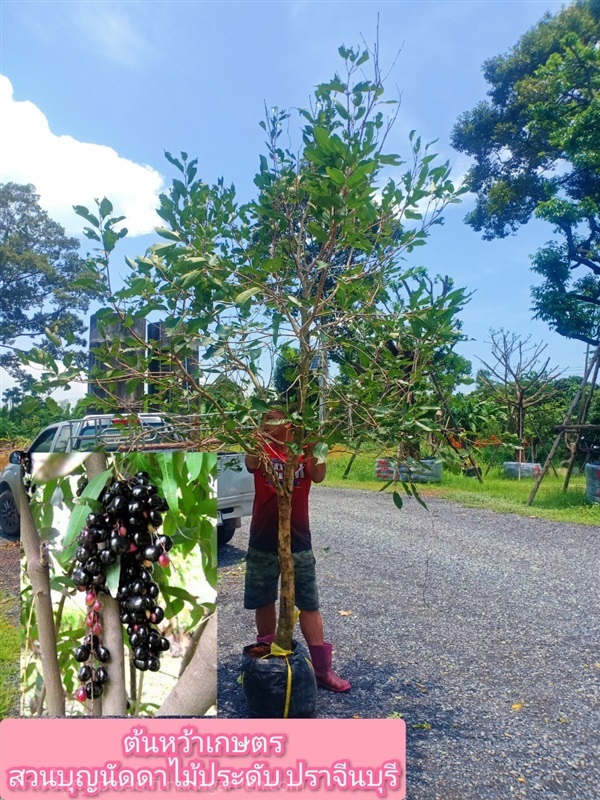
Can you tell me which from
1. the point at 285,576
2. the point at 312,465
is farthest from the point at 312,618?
the point at 312,465

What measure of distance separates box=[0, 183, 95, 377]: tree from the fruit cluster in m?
1.74

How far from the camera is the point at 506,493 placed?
6766mm

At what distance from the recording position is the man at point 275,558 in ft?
8.04

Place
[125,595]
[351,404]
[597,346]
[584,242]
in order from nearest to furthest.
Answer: [125,595] → [351,404] → [597,346] → [584,242]

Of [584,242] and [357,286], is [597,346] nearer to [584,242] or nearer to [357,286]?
[584,242]

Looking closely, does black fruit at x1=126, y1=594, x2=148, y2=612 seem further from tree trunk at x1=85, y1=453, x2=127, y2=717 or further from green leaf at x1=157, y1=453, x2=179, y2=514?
green leaf at x1=157, y1=453, x2=179, y2=514

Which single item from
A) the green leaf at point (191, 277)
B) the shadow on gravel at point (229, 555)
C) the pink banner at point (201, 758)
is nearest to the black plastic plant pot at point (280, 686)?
the pink banner at point (201, 758)

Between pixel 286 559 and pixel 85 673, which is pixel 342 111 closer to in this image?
pixel 286 559

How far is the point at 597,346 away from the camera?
6.38 meters

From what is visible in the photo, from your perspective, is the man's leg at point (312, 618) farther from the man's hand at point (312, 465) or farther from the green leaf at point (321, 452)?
the green leaf at point (321, 452)

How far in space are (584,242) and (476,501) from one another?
2907mm

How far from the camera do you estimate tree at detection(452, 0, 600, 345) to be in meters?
6.88

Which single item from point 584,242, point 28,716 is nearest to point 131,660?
point 28,716

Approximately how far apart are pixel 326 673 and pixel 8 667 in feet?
4.62
